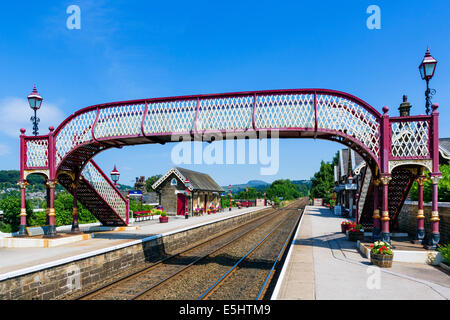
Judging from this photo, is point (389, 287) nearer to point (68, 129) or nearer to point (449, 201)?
point (449, 201)

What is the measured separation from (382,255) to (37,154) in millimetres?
14766

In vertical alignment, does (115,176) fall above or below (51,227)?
above

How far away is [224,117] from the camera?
11.4 m

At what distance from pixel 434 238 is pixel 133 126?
11574mm

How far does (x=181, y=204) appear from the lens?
122 ft

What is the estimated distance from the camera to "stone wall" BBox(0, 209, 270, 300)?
8359 millimetres

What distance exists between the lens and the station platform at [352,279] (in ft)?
23.9

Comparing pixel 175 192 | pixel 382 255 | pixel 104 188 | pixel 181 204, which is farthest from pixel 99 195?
pixel 181 204

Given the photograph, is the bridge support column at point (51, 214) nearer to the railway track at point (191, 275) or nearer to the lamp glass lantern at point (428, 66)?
the railway track at point (191, 275)

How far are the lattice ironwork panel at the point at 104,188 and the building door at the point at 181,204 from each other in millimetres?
17034

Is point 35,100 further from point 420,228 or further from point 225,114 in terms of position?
point 420,228

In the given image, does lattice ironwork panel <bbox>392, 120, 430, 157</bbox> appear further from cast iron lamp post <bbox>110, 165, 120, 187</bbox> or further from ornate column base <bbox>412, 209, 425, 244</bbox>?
cast iron lamp post <bbox>110, 165, 120, 187</bbox>

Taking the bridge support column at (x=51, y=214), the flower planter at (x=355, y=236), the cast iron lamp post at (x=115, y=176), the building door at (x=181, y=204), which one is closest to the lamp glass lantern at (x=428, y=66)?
the flower planter at (x=355, y=236)
